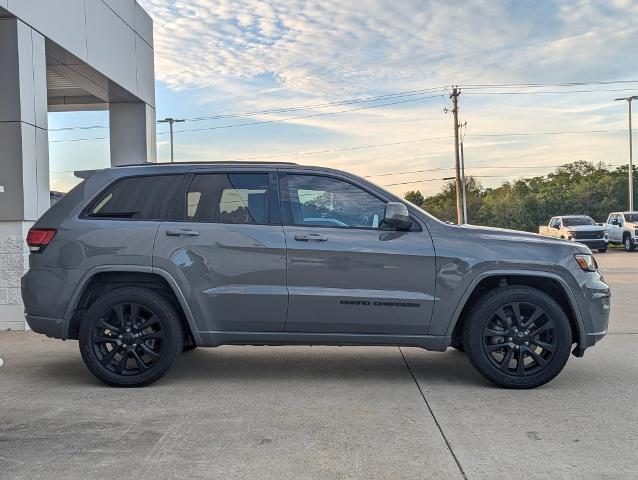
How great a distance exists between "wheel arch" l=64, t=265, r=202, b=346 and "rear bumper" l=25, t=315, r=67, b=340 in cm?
3

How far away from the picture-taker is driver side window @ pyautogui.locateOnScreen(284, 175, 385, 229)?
5.49 metres

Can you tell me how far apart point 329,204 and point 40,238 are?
2505 millimetres

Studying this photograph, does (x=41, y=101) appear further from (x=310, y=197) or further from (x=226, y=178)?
(x=310, y=197)

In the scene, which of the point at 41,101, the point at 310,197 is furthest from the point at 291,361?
the point at 41,101

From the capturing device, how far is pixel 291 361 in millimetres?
6539

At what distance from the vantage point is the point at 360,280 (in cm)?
535

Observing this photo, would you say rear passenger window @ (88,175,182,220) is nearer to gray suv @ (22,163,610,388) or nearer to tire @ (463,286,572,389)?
gray suv @ (22,163,610,388)

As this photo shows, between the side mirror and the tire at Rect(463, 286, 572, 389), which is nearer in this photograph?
the side mirror

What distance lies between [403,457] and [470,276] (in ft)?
6.41

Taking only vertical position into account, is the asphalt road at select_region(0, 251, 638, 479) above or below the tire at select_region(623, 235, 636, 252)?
below

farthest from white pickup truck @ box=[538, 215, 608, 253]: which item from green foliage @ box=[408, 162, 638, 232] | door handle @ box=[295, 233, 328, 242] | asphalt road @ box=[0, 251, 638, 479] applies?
green foliage @ box=[408, 162, 638, 232]

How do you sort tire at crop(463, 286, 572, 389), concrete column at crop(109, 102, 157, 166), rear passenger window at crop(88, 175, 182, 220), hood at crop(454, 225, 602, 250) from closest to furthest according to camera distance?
tire at crop(463, 286, 572, 389), hood at crop(454, 225, 602, 250), rear passenger window at crop(88, 175, 182, 220), concrete column at crop(109, 102, 157, 166)

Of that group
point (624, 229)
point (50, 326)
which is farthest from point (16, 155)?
point (624, 229)

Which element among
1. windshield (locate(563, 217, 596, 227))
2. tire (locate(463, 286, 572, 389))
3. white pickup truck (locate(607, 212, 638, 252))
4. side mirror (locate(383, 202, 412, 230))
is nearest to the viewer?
side mirror (locate(383, 202, 412, 230))
